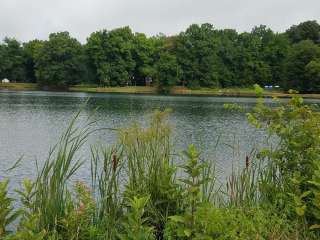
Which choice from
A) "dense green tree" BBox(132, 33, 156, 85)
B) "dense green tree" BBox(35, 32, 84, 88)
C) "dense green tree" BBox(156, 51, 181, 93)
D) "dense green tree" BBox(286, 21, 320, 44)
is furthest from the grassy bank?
"dense green tree" BBox(286, 21, 320, 44)

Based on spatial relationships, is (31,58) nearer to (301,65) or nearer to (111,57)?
(111,57)

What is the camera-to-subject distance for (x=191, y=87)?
111m

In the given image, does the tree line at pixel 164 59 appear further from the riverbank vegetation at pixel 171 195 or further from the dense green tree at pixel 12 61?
the riverbank vegetation at pixel 171 195

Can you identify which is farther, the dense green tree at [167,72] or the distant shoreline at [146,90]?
the distant shoreline at [146,90]

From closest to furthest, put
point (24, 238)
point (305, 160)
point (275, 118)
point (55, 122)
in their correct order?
point (24, 238)
point (305, 160)
point (275, 118)
point (55, 122)


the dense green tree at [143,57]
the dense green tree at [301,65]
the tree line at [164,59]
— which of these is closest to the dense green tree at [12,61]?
the tree line at [164,59]

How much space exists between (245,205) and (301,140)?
4.21ft

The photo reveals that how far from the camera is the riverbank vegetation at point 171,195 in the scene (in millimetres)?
5098

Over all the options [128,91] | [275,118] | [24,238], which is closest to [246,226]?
[275,118]

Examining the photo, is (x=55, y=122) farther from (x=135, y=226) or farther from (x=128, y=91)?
(x=128, y=91)

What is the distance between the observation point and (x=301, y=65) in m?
98.9

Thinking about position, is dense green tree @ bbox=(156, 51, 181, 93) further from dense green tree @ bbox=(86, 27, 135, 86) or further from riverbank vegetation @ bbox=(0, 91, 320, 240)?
riverbank vegetation @ bbox=(0, 91, 320, 240)

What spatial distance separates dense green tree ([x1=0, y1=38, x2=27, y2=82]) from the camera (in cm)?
11425

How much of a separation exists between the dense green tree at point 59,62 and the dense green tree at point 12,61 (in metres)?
6.23
